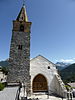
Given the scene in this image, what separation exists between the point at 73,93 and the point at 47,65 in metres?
5.92

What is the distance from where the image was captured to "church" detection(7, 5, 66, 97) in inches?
684

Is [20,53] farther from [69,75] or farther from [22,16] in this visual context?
[69,75]

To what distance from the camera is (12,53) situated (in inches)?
718

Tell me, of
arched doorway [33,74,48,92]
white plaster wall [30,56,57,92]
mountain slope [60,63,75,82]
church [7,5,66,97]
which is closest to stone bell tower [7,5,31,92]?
church [7,5,66,97]

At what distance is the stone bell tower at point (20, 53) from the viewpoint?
684 inches

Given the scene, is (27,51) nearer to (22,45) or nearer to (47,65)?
(22,45)

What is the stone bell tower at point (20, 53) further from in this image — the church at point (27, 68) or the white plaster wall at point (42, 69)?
the white plaster wall at point (42, 69)

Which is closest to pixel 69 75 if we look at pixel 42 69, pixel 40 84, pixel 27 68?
pixel 40 84

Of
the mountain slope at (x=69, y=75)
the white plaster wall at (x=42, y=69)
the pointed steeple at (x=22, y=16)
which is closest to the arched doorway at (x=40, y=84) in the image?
the white plaster wall at (x=42, y=69)

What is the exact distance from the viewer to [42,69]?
61.7 feet

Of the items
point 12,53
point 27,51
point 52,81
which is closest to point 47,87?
point 52,81

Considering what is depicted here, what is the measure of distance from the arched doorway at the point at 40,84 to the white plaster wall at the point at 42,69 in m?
0.57

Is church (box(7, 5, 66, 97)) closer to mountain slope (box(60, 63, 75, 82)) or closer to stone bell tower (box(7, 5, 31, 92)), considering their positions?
stone bell tower (box(7, 5, 31, 92))

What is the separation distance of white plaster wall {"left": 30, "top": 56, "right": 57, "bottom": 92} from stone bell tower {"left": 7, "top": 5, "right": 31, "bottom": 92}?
114 cm
